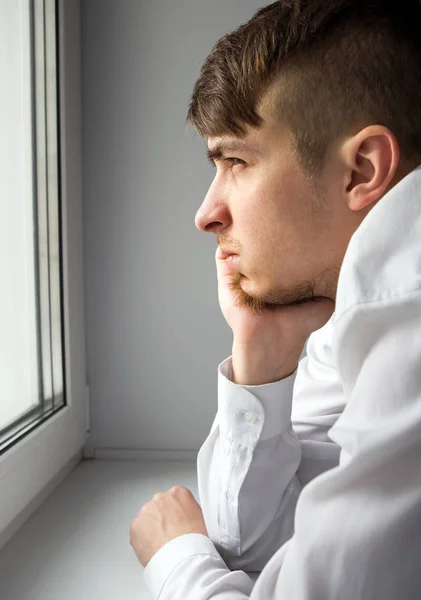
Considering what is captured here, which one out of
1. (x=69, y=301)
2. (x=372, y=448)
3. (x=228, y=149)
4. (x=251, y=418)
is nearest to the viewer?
(x=372, y=448)

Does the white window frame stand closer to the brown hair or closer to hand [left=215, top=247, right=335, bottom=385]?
hand [left=215, top=247, right=335, bottom=385]

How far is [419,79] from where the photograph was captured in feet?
2.64

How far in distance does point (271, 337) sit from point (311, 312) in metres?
0.08

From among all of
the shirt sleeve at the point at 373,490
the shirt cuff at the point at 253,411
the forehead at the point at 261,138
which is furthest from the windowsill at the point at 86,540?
the forehead at the point at 261,138

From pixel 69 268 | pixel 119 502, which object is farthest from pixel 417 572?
pixel 69 268

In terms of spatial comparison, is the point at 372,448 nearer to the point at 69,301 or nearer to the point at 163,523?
the point at 163,523

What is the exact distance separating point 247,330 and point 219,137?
0.32 m

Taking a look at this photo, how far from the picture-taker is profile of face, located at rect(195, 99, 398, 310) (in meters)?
0.79

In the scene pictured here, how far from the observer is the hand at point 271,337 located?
1020 millimetres

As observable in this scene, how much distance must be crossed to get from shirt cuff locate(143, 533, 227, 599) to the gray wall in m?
0.65

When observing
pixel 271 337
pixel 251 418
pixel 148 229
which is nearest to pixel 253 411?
pixel 251 418

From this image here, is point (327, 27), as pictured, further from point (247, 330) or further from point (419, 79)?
point (247, 330)

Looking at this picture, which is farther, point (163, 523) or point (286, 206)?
point (163, 523)

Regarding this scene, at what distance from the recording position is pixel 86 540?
1.07 m
